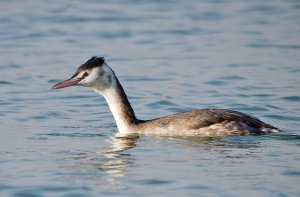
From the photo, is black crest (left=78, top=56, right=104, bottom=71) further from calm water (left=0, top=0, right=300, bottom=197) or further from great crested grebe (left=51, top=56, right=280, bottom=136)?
calm water (left=0, top=0, right=300, bottom=197)

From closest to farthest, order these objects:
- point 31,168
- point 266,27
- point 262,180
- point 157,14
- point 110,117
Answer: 1. point 262,180
2. point 31,168
3. point 110,117
4. point 266,27
5. point 157,14

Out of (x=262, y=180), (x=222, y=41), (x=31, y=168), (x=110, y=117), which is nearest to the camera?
(x=262, y=180)

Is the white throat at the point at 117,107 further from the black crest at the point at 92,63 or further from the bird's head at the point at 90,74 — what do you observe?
the black crest at the point at 92,63

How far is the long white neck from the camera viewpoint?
49.9 ft

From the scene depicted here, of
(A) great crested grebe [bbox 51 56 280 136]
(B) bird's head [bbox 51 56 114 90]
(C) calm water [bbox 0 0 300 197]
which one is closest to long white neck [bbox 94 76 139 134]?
(A) great crested grebe [bbox 51 56 280 136]

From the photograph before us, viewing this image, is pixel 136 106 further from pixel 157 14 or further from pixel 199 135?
pixel 157 14

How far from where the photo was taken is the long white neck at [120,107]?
15.2 m

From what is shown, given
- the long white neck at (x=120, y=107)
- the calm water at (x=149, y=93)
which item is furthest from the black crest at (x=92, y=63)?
the calm water at (x=149, y=93)

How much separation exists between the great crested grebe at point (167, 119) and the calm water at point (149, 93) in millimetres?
171

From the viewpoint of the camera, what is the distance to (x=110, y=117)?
16.9m

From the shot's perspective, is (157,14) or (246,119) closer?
(246,119)

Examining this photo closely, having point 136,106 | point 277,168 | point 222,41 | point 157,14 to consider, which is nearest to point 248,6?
point 157,14

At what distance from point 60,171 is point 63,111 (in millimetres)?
4699

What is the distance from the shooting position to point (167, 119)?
1488 centimetres
